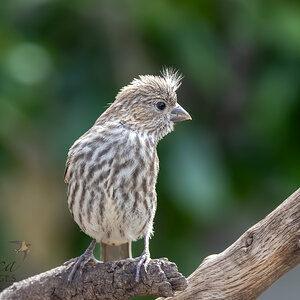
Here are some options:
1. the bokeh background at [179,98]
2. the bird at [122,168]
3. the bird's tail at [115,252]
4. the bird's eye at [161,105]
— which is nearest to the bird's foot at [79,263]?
the bird at [122,168]

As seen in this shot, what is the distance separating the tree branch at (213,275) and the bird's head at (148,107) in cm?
80

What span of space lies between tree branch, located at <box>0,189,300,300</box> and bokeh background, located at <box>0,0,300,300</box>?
1.89 meters

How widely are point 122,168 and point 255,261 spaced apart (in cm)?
85

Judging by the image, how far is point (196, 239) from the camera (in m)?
6.71

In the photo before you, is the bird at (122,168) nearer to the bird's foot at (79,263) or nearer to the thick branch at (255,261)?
the bird's foot at (79,263)

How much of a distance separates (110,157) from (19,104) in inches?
84.5

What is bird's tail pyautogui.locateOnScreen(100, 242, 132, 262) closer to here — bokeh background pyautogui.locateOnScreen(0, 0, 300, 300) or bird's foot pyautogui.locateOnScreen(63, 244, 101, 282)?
bird's foot pyautogui.locateOnScreen(63, 244, 101, 282)

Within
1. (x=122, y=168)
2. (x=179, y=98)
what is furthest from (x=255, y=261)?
(x=179, y=98)

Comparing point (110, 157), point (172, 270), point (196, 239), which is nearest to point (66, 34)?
point (196, 239)

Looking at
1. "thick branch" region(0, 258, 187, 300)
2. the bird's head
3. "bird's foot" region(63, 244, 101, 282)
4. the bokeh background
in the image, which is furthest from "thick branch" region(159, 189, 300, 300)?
the bokeh background

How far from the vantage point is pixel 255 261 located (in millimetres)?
4016

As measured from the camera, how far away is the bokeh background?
6352mm

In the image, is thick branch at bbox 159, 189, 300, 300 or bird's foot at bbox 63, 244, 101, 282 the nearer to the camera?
thick branch at bbox 159, 189, 300, 300

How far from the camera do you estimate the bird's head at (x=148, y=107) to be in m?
4.55
